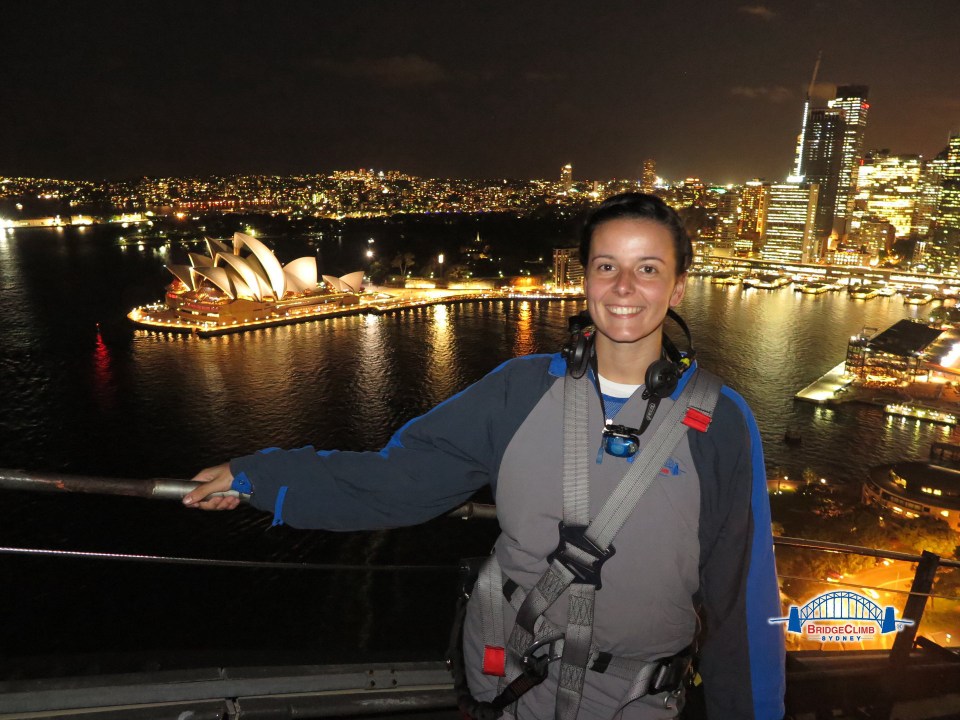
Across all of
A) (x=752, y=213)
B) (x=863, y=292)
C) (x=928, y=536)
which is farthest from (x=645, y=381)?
(x=752, y=213)

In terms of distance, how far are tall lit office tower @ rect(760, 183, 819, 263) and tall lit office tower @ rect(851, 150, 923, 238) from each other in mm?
8150

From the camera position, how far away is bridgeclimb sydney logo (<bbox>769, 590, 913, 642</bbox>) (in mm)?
1995

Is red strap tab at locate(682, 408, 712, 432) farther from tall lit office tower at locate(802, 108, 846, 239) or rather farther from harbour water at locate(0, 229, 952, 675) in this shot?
tall lit office tower at locate(802, 108, 846, 239)

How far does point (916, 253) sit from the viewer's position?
3869cm

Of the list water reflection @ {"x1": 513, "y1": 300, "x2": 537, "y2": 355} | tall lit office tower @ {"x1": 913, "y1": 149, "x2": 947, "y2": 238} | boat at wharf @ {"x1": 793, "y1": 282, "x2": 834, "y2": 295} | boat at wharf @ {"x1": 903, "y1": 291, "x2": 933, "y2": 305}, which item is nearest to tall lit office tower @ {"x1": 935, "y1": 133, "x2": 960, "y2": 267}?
tall lit office tower @ {"x1": 913, "y1": 149, "x2": 947, "y2": 238}

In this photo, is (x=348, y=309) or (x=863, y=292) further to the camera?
(x=863, y=292)

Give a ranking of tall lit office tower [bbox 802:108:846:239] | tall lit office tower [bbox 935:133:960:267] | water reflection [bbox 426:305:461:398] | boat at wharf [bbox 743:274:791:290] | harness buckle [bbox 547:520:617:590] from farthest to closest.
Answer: tall lit office tower [bbox 802:108:846:239] < tall lit office tower [bbox 935:133:960:267] < boat at wharf [bbox 743:274:791:290] < water reflection [bbox 426:305:461:398] < harness buckle [bbox 547:520:617:590]

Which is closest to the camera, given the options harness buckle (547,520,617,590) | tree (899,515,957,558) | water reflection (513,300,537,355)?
harness buckle (547,520,617,590)

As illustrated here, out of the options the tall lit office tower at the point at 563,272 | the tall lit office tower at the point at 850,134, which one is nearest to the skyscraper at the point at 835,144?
the tall lit office tower at the point at 850,134

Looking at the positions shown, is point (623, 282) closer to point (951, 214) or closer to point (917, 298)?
point (917, 298)

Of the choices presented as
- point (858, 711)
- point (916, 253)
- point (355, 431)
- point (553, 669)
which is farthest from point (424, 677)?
point (916, 253)

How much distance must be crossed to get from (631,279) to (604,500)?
232 millimetres

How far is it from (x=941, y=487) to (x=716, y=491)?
9.94 meters

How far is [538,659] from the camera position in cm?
60
